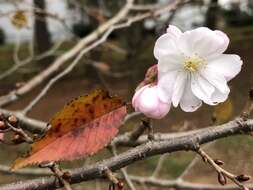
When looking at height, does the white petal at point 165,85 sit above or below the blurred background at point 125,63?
below

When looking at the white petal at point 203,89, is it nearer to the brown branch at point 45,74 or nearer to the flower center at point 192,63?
the flower center at point 192,63

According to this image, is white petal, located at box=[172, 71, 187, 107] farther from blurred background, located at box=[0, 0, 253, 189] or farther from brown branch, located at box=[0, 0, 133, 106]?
brown branch, located at box=[0, 0, 133, 106]

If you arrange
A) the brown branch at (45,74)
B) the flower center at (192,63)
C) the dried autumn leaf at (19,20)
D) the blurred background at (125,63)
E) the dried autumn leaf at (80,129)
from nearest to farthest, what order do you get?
1. the dried autumn leaf at (80,129)
2. the flower center at (192,63)
3. the brown branch at (45,74)
4. the dried autumn leaf at (19,20)
5. the blurred background at (125,63)

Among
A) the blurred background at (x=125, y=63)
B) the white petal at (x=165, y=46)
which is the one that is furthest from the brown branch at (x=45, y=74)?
the white petal at (x=165, y=46)

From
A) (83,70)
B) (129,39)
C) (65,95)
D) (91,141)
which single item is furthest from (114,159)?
(83,70)

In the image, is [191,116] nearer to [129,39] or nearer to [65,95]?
[129,39]

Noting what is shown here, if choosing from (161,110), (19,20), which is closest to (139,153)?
(161,110)
